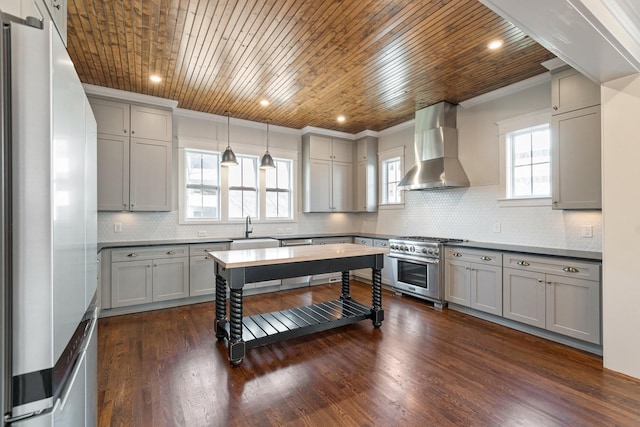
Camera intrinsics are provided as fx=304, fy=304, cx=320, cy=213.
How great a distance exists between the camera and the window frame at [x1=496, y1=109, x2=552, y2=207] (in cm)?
359

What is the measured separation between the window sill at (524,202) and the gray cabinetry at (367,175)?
2.42m

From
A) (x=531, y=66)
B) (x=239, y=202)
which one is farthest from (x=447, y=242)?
(x=239, y=202)

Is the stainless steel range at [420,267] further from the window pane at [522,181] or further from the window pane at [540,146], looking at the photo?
the window pane at [540,146]

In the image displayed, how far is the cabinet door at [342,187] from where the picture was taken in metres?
6.00

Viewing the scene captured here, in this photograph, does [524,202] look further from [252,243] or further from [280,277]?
[252,243]

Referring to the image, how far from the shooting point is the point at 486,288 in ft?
11.9

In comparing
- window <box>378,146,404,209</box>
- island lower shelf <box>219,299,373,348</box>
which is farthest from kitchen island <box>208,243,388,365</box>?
window <box>378,146,404,209</box>

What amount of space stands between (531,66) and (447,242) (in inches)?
87.9

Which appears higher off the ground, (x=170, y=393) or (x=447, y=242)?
(x=447, y=242)

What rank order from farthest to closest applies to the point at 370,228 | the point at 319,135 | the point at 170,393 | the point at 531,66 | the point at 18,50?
the point at 370,228, the point at 319,135, the point at 531,66, the point at 170,393, the point at 18,50

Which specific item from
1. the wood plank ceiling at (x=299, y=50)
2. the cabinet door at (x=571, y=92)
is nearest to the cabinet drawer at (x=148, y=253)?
the wood plank ceiling at (x=299, y=50)

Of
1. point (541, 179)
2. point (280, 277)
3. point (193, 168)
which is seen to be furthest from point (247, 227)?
point (541, 179)

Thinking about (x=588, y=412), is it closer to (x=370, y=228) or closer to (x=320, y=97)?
(x=320, y=97)

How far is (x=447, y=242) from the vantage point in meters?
4.14
